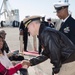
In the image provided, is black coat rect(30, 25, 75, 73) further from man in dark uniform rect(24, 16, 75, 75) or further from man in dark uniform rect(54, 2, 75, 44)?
man in dark uniform rect(54, 2, 75, 44)

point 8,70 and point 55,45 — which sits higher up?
point 55,45

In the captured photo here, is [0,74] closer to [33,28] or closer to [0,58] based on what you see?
[0,58]

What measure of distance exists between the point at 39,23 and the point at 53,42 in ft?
0.93

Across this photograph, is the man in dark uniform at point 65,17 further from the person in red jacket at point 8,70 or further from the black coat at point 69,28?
the person in red jacket at point 8,70

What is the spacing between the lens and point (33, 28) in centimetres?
340

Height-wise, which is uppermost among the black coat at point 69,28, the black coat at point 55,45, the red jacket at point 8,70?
the black coat at point 55,45

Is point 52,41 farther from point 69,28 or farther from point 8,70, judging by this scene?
point 69,28

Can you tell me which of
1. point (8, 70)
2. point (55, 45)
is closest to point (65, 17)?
point (8, 70)

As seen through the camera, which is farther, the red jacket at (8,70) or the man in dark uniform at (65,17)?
the man in dark uniform at (65,17)

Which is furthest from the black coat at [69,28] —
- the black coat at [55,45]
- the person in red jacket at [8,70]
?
the black coat at [55,45]

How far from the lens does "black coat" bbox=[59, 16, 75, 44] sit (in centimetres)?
457

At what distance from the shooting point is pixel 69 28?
4637mm

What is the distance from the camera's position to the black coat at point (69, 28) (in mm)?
4573

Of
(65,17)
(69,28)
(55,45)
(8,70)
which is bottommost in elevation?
(8,70)
